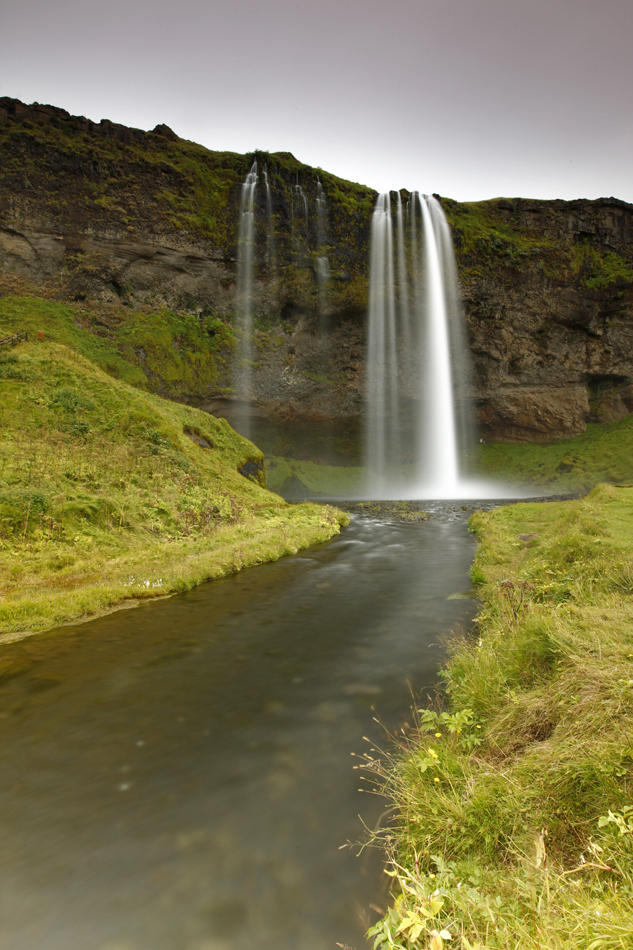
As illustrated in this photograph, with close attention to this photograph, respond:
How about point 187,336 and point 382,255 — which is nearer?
point 187,336

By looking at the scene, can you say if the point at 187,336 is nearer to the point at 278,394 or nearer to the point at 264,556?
the point at 278,394

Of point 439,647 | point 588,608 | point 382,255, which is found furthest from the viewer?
point 382,255

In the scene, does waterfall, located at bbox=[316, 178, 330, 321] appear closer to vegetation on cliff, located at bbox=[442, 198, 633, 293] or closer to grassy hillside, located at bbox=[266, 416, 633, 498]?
vegetation on cliff, located at bbox=[442, 198, 633, 293]

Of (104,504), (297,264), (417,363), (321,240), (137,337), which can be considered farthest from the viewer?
(417,363)

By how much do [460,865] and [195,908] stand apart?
6.36 feet

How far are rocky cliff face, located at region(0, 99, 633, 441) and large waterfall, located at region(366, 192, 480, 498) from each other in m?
1.85

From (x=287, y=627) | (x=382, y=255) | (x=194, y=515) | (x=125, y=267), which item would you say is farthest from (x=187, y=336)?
(x=287, y=627)

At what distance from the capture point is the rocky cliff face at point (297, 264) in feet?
124

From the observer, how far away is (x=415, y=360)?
52906 millimetres

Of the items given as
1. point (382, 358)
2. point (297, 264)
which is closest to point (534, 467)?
point (382, 358)

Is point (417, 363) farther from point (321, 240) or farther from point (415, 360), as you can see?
point (321, 240)

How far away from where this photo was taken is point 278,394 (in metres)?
49.2

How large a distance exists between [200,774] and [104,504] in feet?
35.5

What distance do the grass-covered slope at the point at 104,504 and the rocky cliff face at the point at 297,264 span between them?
69.7 ft
